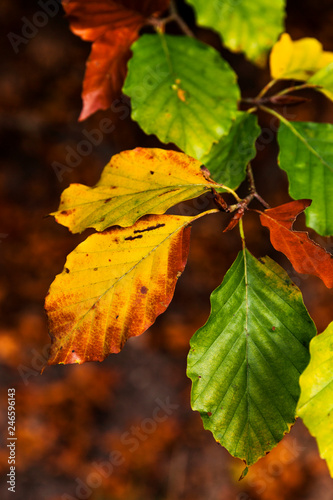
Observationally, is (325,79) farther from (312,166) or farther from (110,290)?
(110,290)

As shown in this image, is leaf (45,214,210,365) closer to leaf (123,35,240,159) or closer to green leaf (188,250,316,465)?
green leaf (188,250,316,465)

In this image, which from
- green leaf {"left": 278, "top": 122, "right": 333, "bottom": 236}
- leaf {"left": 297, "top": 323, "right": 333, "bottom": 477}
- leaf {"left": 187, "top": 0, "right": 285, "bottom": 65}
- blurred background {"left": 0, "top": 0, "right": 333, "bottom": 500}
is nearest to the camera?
leaf {"left": 297, "top": 323, "right": 333, "bottom": 477}

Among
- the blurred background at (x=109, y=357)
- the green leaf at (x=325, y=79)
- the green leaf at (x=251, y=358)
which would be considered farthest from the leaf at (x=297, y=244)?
the blurred background at (x=109, y=357)

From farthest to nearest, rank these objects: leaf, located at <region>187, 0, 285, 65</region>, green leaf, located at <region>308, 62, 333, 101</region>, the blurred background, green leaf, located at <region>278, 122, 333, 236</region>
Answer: the blurred background < leaf, located at <region>187, 0, 285, 65</region> < green leaf, located at <region>308, 62, 333, 101</region> < green leaf, located at <region>278, 122, 333, 236</region>

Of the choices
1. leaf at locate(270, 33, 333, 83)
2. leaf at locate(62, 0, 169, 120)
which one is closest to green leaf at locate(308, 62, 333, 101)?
leaf at locate(270, 33, 333, 83)

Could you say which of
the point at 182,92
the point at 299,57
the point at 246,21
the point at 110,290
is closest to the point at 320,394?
the point at 110,290

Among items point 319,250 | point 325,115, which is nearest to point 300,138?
point 319,250
